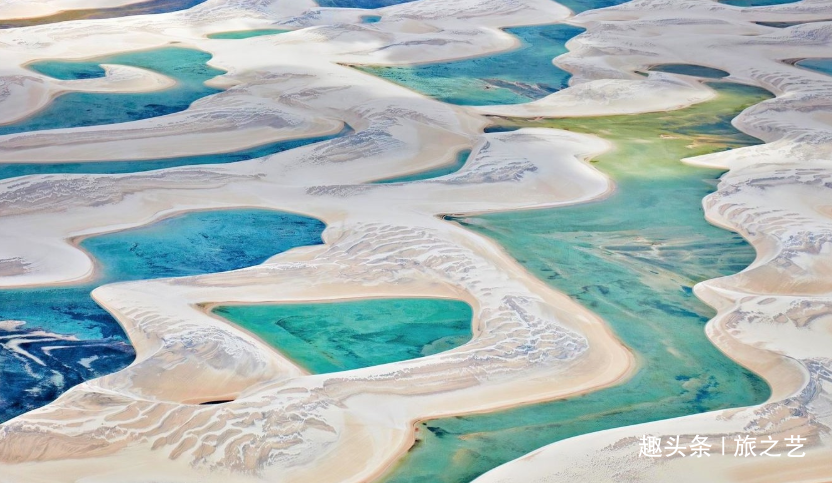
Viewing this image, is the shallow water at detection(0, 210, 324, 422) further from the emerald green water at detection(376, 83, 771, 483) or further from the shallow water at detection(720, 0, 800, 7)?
the shallow water at detection(720, 0, 800, 7)

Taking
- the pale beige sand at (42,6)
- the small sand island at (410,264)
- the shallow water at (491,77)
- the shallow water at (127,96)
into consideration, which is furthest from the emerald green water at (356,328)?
the pale beige sand at (42,6)

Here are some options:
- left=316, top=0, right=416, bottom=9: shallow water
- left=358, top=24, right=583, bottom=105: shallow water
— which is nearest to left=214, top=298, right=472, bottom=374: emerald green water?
left=358, top=24, right=583, bottom=105: shallow water

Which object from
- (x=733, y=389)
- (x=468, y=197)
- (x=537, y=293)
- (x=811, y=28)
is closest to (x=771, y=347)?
(x=733, y=389)

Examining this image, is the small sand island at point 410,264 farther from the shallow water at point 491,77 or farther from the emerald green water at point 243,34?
the emerald green water at point 243,34

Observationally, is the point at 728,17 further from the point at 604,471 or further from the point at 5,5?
the point at 604,471
